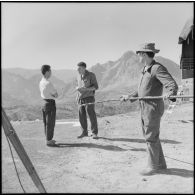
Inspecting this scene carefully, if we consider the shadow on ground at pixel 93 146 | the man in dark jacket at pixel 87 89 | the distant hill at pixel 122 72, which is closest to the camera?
the shadow on ground at pixel 93 146

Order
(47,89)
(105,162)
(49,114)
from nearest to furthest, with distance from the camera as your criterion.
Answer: (105,162) < (47,89) < (49,114)

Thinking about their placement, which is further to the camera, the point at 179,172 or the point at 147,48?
the point at 179,172

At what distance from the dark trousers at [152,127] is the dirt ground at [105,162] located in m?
0.28

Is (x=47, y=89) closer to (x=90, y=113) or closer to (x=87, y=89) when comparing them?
(x=87, y=89)

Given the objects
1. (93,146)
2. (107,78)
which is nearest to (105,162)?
(93,146)

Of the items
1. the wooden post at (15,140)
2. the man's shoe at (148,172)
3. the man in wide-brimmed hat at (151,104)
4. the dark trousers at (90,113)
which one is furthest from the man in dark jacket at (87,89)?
the wooden post at (15,140)

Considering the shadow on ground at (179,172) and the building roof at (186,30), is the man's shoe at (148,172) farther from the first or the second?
the building roof at (186,30)

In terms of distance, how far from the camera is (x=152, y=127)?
17.7ft

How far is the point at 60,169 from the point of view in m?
6.20

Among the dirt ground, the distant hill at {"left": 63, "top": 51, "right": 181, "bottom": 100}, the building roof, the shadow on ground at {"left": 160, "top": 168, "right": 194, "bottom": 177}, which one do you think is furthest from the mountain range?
the shadow on ground at {"left": 160, "top": 168, "right": 194, "bottom": 177}

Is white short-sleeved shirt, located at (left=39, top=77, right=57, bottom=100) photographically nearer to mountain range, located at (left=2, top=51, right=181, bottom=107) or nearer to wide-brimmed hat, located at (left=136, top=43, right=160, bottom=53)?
wide-brimmed hat, located at (left=136, top=43, right=160, bottom=53)

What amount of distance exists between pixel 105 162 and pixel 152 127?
4.84 feet

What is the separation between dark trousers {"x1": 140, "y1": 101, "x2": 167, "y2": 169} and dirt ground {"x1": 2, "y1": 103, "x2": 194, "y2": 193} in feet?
0.93

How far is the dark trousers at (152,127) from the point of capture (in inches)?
212
